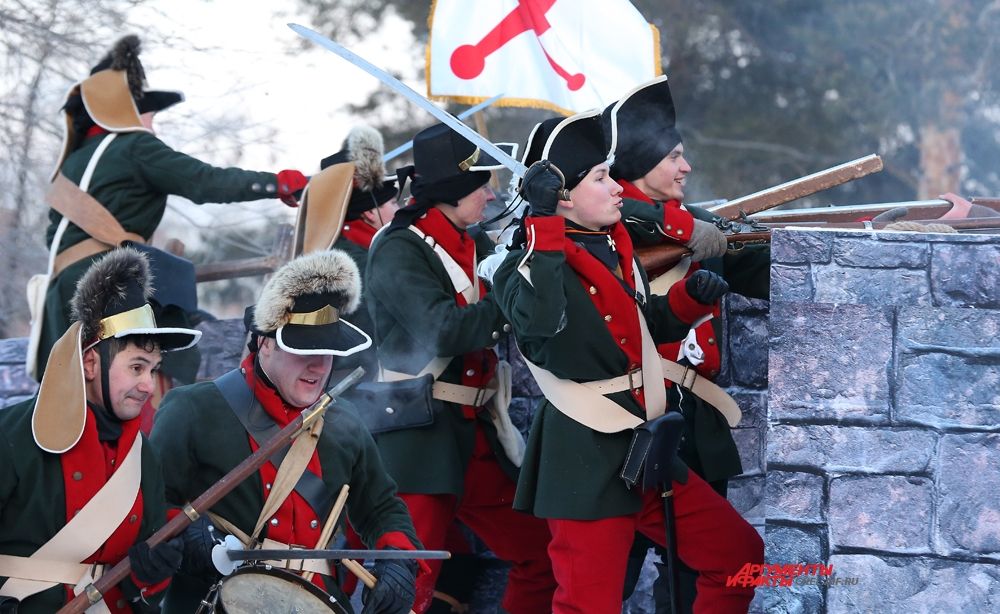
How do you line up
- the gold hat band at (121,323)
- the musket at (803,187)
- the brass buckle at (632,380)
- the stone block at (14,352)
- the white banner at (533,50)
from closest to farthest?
the gold hat band at (121,323) < the brass buckle at (632,380) < the musket at (803,187) < the white banner at (533,50) < the stone block at (14,352)

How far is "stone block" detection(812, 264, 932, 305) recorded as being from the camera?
167 inches

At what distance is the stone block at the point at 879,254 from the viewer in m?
4.26

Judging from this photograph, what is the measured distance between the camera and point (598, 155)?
4.42 meters

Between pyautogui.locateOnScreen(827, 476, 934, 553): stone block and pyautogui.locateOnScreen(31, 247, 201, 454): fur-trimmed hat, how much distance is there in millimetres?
1873

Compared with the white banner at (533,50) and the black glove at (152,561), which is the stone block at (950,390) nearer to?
the black glove at (152,561)

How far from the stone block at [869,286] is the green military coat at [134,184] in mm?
2777

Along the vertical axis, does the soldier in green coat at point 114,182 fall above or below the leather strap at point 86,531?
above

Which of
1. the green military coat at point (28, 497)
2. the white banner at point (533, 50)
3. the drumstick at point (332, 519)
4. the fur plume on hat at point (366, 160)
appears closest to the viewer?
the green military coat at point (28, 497)

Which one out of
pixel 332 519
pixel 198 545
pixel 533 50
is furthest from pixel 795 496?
pixel 533 50

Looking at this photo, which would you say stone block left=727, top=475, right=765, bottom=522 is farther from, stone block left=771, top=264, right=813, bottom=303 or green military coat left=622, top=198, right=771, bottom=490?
stone block left=771, top=264, right=813, bottom=303

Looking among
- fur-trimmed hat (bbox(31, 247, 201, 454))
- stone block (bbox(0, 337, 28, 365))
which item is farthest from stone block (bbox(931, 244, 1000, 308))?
stone block (bbox(0, 337, 28, 365))

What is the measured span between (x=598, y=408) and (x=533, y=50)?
9.62 ft

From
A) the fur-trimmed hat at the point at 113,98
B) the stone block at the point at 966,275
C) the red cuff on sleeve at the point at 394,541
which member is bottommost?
the red cuff on sleeve at the point at 394,541

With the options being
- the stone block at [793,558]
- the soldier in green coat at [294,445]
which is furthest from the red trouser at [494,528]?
the stone block at [793,558]
